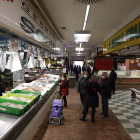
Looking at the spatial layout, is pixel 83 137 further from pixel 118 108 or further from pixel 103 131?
pixel 118 108

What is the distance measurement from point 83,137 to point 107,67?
8.25m

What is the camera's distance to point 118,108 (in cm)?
560

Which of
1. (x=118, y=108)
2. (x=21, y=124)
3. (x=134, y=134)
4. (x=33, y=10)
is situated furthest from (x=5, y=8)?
(x=118, y=108)

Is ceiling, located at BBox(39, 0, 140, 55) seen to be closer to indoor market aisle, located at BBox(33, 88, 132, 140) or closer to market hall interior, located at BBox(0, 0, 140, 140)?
market hall interior, located at BBox(0, 0, 140, 140)

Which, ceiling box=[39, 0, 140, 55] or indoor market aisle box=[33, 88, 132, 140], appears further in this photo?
ceiling box=[39, 0, 140, 55]

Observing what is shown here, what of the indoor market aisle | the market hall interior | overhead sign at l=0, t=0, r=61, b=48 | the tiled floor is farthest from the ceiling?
the tiled floor

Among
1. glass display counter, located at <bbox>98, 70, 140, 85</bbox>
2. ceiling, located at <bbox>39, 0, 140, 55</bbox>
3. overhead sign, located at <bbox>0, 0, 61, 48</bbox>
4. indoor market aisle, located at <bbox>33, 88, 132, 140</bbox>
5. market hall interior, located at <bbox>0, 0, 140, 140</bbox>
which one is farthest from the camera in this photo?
glass display counter, located at <bbox>98, 70, 140, 85</bbox>

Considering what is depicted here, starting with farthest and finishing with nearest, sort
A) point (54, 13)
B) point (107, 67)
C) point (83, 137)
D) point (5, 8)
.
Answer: point (107, 67) → point (54, 13) → point (83, 137) → point (5, 8)

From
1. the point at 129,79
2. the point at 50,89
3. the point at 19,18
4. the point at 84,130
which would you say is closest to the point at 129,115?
the point at 84,130

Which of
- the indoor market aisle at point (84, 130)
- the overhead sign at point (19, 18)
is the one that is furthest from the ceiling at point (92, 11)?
the indoor market aisle at point (84, 130)

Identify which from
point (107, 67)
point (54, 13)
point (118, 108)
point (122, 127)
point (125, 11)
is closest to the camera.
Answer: point (122, 127)

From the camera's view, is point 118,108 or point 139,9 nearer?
point 139,9

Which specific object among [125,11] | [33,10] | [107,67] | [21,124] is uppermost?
[125,11]

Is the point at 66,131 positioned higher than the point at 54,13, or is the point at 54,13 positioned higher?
the point at 54,13
